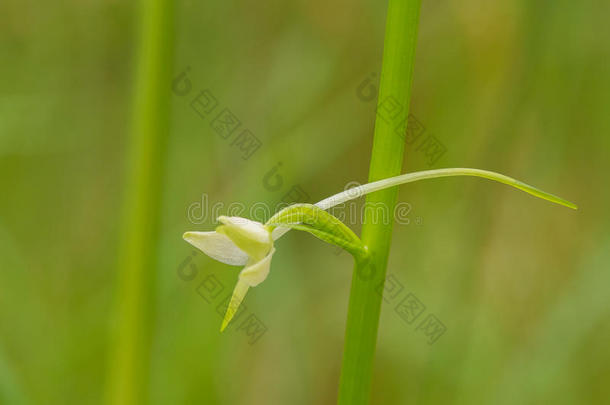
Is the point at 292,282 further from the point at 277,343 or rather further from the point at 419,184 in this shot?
the point at 419,184

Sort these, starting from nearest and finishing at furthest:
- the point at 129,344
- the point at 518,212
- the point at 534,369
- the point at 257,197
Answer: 1. the point at 129,344
2. the point at 534,369
3. the point at 257,197
4. the point at 518,212

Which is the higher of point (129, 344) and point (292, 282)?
point (129, 344)

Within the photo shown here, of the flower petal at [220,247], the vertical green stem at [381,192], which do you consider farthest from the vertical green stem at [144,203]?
the vertical green stem at [381,192]

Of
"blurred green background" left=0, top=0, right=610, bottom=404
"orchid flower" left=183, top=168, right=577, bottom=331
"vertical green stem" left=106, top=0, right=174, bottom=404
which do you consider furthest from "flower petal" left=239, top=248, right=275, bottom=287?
"blurred green background" left=0, top=0, right=610, bottom=404

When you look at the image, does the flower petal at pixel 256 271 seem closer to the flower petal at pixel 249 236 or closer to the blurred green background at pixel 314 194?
the flower petal at pixel 249 236

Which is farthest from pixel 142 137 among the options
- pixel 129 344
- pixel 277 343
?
pixel 277 343

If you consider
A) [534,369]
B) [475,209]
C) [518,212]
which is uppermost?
[475,209]

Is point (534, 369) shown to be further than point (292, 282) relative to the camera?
No

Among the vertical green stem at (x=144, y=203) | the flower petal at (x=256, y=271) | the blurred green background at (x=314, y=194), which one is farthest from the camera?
the blurred green background at (x=314, y=194)
